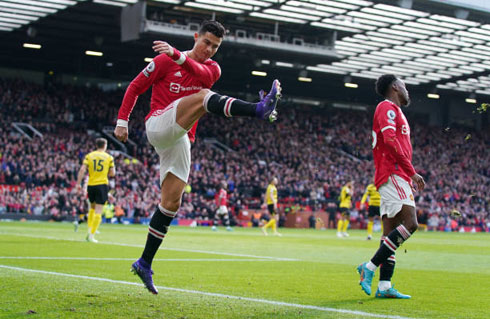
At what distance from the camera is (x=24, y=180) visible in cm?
3152

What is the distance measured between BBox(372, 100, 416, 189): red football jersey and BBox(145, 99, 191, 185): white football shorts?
195 cm

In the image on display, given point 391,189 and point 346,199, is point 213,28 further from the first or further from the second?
point 346,199

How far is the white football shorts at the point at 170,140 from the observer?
637 centimetres

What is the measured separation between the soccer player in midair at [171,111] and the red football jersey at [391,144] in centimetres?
176

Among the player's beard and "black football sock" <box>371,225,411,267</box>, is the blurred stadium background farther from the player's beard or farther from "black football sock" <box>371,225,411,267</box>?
"black football sock" <box>371,225,411,267</box>

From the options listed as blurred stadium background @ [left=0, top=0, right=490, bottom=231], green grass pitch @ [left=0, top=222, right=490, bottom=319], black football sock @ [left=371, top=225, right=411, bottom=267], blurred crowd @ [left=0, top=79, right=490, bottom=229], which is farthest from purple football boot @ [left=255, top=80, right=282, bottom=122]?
blurred stadium background @ [left=0, top=0, right=490, bottom=231]

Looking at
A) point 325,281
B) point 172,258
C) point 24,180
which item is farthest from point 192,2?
point 325,281

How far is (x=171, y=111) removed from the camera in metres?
6.38

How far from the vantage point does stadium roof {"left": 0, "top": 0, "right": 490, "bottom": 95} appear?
30797 mm

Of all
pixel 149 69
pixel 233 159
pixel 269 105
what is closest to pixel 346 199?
pixel 233 159

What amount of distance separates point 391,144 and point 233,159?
114 feet

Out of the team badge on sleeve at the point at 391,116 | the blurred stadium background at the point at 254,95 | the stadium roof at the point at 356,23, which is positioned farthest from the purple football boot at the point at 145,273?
the stadium roof at the point at 356,23

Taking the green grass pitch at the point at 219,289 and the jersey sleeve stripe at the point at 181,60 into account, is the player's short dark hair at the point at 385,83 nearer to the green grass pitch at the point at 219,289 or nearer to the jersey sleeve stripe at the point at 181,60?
the green grass pitch at the point at 219,289

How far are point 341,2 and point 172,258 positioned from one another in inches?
838
